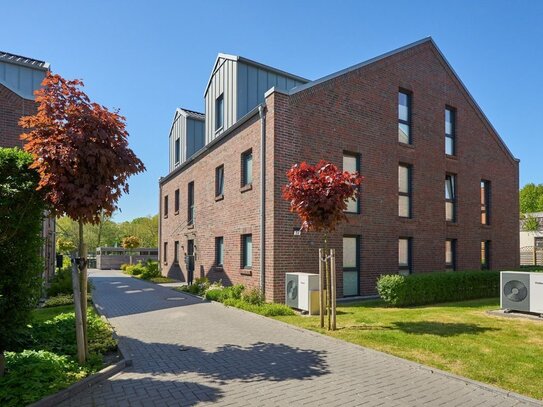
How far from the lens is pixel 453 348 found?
287 inches

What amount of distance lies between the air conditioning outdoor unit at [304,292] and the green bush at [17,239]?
21.6 feet

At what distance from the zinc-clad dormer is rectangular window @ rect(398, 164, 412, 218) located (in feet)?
20.2

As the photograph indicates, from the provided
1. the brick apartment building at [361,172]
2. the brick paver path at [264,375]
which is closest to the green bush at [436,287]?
the brick apartment building at [361,172]

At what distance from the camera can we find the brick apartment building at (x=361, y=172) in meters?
12.8

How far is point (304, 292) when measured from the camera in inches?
437

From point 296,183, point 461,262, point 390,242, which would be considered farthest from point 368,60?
point 461,262

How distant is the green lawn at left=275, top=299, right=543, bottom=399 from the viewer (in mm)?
5969

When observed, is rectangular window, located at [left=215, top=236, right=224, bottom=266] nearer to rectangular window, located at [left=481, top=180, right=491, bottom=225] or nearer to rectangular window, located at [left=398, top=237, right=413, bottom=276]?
rectangular window, located at [left=398, top=237, right=413, bottom=276]

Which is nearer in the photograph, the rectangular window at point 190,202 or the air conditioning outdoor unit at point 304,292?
the air conditioning outdoor unit at point 304,292

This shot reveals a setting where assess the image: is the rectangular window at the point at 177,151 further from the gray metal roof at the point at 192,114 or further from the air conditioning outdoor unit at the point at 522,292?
the air conditioning outdoor unit at the point at 522,292

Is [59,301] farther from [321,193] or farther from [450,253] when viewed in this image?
[450,253]

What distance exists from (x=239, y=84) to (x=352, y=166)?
585cm

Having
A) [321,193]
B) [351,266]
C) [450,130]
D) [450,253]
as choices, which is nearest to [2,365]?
[321,193]

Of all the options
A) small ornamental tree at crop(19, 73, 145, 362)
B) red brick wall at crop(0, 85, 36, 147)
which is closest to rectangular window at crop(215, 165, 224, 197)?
red brick wall at crop(0, 85, 36, 147)
